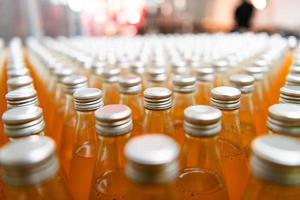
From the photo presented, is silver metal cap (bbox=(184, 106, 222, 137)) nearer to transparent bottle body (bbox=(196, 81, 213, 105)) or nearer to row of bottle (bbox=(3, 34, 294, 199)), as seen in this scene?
row of bottle (bbox=(3, 34, 294, 199))

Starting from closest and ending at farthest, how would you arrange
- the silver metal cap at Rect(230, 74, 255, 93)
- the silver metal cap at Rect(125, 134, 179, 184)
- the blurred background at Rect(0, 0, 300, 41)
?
1. the silver metal cap at Rect(125, 134, 179, 184)
2. the silver metal cap at Rect(230, 74, 255, 93)
3. the blurred background at Rect(0, 0, 300, 41)

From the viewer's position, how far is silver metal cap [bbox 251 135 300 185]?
0.25 metres

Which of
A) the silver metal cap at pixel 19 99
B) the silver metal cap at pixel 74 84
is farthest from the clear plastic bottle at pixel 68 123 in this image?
the silver metal cap at pixel 19 99

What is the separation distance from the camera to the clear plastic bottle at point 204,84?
2.20 ft

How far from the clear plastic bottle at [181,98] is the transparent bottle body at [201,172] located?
0.44ft

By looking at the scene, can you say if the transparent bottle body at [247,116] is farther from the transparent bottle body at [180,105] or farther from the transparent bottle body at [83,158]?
the transparent bottle body at [83,158]

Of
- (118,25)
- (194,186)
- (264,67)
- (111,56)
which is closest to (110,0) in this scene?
(118,25)

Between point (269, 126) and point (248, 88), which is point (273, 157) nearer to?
point (269, 126)

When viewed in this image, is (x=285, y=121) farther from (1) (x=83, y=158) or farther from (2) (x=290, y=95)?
(1) (x=83, y=158)

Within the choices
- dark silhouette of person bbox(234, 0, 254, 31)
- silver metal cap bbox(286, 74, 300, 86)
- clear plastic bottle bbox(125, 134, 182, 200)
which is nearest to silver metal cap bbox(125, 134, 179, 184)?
clear plastic bottle bbox(125, 134, 182, 200)

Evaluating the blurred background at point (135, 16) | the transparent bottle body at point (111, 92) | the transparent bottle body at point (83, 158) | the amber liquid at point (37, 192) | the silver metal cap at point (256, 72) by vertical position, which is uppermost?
the blurred background at point (135, 16)

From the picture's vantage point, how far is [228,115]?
1.63 ft

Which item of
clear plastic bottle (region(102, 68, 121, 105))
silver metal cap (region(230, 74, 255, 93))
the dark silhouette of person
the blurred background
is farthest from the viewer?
the dark silhouette of person

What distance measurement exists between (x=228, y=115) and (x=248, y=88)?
0.12 meters
